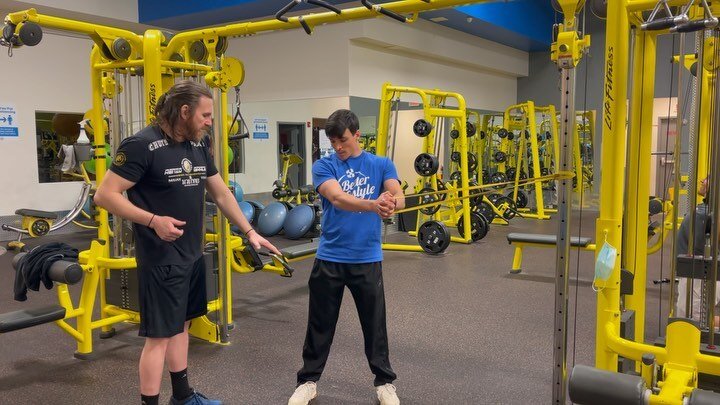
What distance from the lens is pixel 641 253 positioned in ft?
8.09

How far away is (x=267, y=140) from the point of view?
8.30 metres

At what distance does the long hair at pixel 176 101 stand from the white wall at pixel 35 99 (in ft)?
19.7

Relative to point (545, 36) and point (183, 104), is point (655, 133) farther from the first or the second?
point (183, 104)

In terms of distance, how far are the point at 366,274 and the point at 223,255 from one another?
121 cm

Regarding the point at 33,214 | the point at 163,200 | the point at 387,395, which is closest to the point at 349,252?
the point at 387,395

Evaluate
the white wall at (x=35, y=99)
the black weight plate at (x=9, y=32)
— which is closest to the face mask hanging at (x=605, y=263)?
the black weight plate at (x=9, y=32)

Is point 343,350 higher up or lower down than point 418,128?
lower down

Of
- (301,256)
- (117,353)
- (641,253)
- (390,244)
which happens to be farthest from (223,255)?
(390,244)

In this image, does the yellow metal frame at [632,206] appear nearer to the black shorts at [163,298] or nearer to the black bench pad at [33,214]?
the black shorts at [163,298]

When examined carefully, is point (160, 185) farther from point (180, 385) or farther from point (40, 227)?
point (40, 227)

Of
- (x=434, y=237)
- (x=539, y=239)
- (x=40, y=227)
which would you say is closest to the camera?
(x=539, y=239)

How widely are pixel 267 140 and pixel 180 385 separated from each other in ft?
20.5

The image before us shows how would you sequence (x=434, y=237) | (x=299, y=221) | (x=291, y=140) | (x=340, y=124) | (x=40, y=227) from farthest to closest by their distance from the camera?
(x=291, y=140) < (x=299, y=221) < (x=40, y=227) < (x=434, y=237) < (x=340, y=124)

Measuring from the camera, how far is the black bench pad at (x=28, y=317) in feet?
8.41
